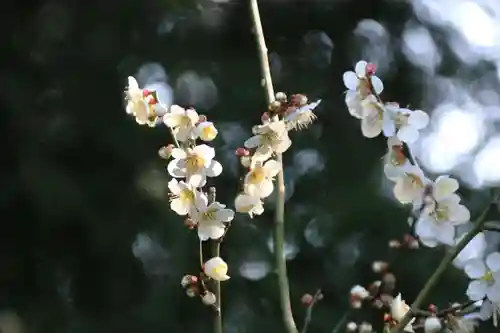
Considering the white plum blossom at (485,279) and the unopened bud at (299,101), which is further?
the unopened bud at (299,101)

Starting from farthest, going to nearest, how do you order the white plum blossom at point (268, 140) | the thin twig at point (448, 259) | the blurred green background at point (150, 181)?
1. the blurred green background at point (150, 181)
2. the white plum blossom at point (268, 140)
3. the thin twig at point (448, 259)

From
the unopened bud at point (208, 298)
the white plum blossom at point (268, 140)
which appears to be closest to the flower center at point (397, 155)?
the white plum blossom at point (268, 140)

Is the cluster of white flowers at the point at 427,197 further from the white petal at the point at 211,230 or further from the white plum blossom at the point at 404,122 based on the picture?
the white petal at the point at 211,230

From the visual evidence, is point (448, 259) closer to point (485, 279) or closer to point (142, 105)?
point (485, 279)

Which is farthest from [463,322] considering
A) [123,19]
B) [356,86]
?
[123,19]

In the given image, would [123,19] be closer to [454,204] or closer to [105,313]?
[105,313]

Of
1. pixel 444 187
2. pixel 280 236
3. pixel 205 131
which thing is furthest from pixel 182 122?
pixel 444 187
